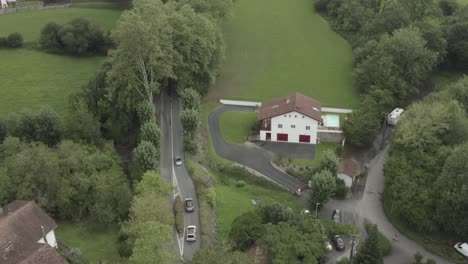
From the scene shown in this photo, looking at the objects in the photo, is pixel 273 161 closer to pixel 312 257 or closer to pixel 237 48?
pixel 312 257

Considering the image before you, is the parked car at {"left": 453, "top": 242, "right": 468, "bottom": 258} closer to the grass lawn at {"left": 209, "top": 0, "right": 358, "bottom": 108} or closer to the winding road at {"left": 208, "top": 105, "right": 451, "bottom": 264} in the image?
the winding road at {"left": 208, "top": 105, "right": 451, "bottom": 264}

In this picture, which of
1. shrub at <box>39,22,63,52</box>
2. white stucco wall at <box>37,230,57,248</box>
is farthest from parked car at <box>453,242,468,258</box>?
shrub at <box>39,22,63,52</box>

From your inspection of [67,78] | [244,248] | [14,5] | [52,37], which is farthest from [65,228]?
[14,5]

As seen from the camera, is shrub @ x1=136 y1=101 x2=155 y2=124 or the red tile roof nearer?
the red tile roof

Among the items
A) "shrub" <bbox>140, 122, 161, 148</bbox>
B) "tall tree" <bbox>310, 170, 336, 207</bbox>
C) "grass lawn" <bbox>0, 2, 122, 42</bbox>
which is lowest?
"tall tree" <bbox>310, 170, 336, 207</bbox>

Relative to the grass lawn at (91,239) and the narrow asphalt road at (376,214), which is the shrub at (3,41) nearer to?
the grass lawn at (91,239)

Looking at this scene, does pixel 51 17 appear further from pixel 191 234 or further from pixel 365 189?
pixel 365 189

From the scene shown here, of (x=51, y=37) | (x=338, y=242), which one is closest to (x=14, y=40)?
(x=51, y=37)
